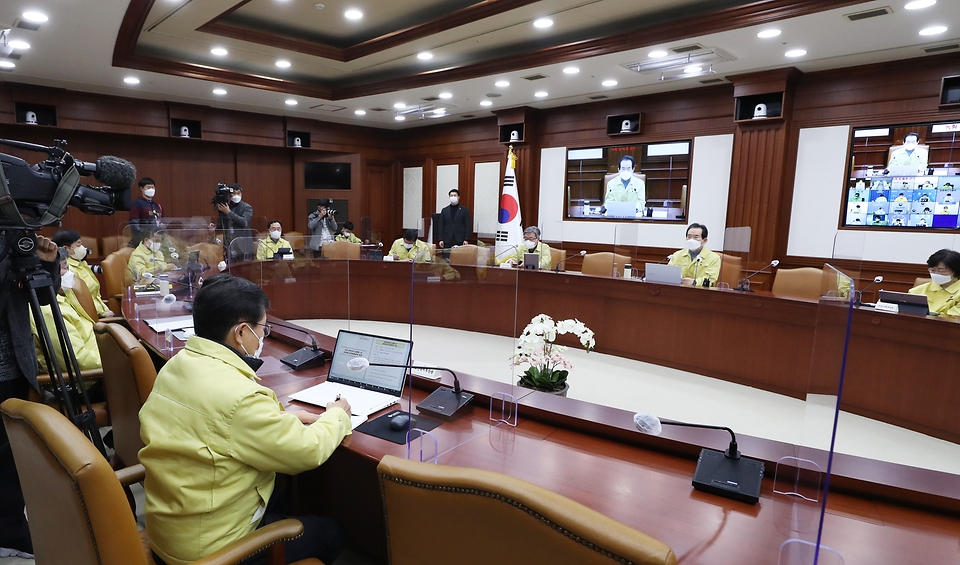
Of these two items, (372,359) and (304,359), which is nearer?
(372,359)

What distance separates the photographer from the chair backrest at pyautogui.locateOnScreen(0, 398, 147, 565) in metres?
1.00

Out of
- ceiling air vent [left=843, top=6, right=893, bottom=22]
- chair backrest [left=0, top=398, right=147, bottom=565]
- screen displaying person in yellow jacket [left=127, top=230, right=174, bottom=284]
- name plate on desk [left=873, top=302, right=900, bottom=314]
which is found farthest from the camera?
screen displaying person in yellow jacket [left=127, top=230, right=174, bottom=284]

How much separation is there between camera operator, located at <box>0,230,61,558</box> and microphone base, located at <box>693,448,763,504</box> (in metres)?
2.27

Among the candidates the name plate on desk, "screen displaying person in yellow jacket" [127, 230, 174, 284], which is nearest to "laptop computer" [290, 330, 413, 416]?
"screen displaying person in yellow jacket" [127, 230, 174, 284]

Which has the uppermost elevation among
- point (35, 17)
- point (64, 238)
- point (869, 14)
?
point (869, 14)

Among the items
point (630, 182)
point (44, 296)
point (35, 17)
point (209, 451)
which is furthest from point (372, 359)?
point (630, 182)

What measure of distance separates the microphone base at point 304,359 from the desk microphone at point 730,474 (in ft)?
5.19

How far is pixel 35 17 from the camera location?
4.02m

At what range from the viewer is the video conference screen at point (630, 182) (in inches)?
264

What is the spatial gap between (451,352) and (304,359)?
0.67 meters

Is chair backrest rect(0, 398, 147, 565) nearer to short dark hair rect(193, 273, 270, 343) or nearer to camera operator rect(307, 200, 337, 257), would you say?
short dark hair rect(193, 273, 270, 343)

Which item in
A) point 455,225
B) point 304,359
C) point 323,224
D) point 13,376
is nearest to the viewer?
point 13,376

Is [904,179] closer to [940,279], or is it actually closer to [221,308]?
[940,279]

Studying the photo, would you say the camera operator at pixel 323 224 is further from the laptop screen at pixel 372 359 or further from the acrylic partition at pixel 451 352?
the laptop screen at pixel 372 359
